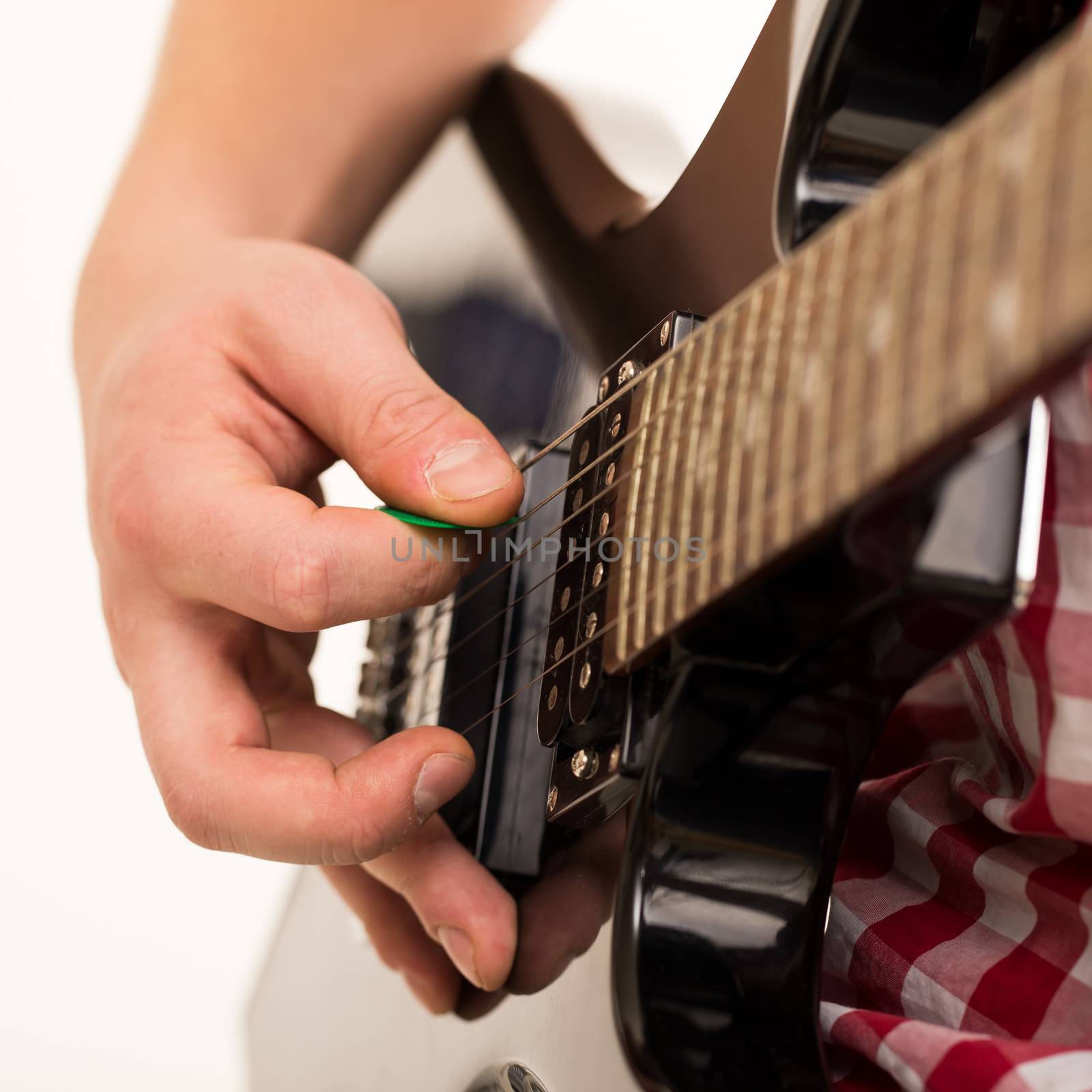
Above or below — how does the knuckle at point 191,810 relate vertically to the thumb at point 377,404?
below

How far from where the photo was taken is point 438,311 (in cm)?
71

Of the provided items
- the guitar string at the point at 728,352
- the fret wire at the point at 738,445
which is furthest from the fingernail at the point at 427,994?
the fret wire at the point at 738,445

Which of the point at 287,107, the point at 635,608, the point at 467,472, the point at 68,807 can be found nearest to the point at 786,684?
the point at 635,608

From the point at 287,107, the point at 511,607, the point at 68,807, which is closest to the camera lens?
the point at 511,607

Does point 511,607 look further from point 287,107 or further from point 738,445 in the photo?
point 287,107

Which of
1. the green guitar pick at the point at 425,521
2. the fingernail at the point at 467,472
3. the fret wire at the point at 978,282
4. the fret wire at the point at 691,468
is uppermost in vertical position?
the fret wire at the point at 978,282

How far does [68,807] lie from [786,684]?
1162 mm

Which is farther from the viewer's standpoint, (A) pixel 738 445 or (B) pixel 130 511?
(B) pixel 130 511

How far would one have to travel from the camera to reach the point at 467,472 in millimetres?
418

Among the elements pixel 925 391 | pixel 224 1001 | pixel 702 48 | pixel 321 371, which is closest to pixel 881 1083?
pixel 925 391

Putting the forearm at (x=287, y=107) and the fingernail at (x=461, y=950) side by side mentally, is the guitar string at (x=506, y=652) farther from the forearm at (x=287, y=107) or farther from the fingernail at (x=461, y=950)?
the forearm at (x=287, y=107)

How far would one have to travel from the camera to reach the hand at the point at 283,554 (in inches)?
17.0

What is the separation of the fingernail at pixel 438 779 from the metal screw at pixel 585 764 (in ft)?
0.19

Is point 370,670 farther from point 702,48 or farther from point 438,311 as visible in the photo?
point 702,48
